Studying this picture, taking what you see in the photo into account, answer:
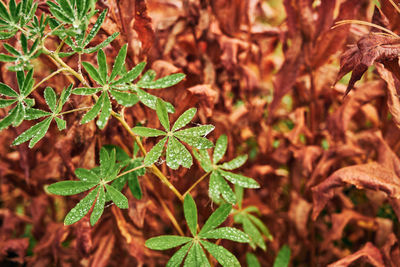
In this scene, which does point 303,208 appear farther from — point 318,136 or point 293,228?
point 318,136

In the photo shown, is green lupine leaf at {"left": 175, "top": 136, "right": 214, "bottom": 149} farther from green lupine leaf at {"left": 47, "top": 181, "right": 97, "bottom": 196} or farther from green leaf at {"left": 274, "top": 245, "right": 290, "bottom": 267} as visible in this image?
green leaf at {"left": 274, "top": 245, "right": 290, "bottom": 267}

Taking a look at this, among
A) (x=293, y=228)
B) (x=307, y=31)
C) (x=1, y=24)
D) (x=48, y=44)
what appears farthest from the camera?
(x=293, y=228)

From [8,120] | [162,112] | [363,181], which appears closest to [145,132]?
[162,112]

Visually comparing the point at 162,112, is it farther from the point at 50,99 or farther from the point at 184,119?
the point at 50,99

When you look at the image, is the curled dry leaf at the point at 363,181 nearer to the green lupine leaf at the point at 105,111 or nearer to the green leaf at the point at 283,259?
the green leaf at the point at 283,259

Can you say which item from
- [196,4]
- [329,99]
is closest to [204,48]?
[196,4]

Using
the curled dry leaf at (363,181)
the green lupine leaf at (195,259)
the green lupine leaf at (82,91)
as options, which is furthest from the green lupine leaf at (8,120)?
the curled dry leaf at (363,181)

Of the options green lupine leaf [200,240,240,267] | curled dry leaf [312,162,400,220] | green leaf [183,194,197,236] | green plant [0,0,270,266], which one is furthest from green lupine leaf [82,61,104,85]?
curled dry leaf [312,162,400,220]
